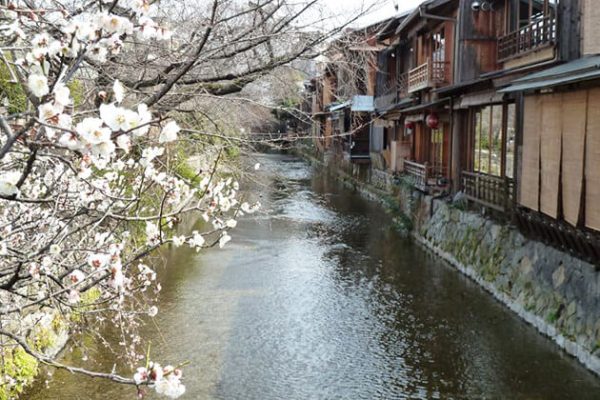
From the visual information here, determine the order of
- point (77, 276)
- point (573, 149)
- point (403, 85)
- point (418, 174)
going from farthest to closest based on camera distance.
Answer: point (403, 85), point (418, 174), point (573, 149), point (77, 276)

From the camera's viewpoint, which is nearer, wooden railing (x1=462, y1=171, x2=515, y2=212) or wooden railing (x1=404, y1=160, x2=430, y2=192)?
wooden railing (x1=462, y1=171, x2=515, y2=212)

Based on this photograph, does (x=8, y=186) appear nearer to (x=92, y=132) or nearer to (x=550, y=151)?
(x=92, y=132)

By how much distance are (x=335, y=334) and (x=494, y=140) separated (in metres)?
7.37

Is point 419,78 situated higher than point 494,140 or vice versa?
point 419,78

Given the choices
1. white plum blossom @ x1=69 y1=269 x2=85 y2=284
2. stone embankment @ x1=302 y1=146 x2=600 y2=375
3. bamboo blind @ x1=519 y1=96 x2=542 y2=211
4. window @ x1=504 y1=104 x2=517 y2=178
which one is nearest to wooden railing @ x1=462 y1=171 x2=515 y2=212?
window @ x1=504 y1=104 x2=517 y2=178

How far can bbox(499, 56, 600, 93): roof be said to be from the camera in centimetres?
933

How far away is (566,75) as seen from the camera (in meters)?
10.2

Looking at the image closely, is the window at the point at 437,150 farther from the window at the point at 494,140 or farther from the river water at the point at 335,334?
the river water at the point at 335,334

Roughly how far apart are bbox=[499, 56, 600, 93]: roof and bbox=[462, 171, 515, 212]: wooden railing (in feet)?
7.62

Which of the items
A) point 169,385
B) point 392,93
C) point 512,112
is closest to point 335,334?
point 512,112

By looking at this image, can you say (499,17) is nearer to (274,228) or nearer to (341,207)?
(274,228)

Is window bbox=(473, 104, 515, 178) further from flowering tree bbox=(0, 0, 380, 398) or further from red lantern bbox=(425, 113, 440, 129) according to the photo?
flowering tree bbox=(0, 0, 380, 398)

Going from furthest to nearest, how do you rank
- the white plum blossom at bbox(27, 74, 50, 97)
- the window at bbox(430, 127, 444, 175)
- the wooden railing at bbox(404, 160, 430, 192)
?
the window at bbox(430, 127, 444, 175) < the wooden railing at bbox(404, 160, 430, 192) < the white plum blossom at bbox(27, 74, 50, 97)

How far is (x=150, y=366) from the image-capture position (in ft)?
9.88
